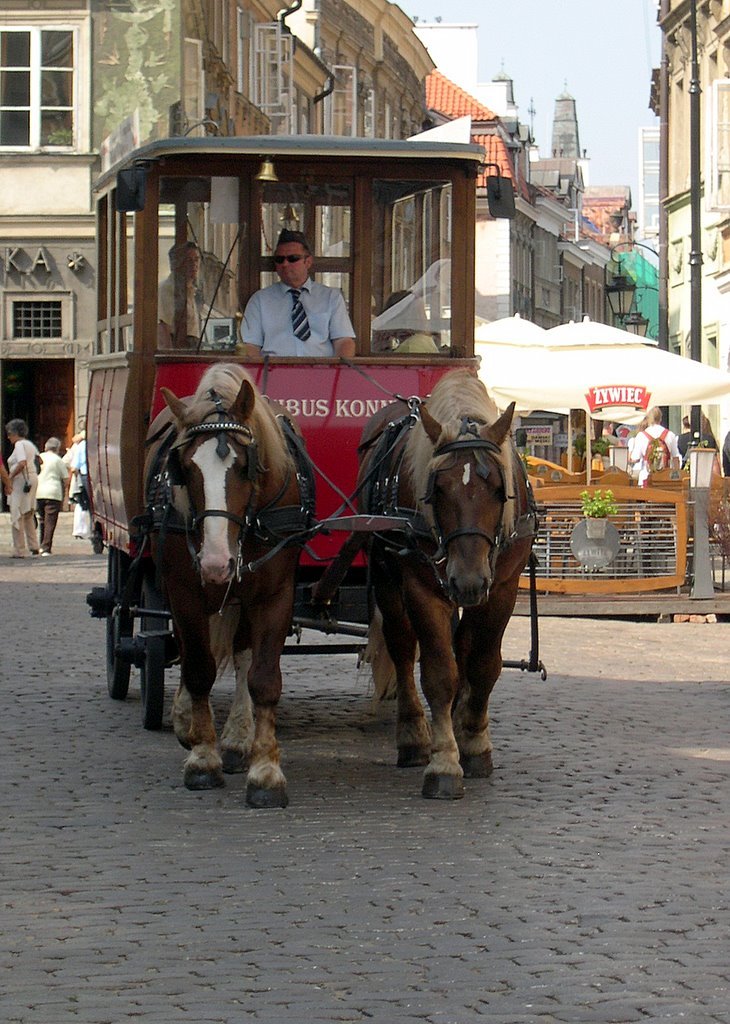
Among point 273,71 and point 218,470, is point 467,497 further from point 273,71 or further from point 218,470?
point 273,71

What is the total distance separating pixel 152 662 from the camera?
10.4m

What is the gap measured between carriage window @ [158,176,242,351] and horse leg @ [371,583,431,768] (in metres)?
1.63

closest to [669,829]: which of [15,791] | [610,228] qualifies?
[15,791]

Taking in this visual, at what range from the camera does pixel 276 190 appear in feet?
33.4

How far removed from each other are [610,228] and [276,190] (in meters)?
115

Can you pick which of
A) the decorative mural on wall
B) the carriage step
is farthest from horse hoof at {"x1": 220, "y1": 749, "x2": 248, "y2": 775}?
the decorative mural on wall

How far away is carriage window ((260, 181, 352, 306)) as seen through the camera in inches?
402

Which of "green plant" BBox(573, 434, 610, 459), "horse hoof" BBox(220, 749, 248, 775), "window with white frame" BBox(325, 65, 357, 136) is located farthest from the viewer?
"window with white frame" BBox(325, 65, 357, 136)

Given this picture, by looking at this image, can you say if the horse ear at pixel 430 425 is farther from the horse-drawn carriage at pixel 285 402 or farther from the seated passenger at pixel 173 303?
the seated passenger at pixel 173 303

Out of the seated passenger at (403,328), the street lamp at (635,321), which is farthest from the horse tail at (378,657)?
the street lamp at (635,321)

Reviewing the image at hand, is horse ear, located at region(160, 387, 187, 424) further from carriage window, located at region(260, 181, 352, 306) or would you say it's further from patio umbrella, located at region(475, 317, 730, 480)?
patio umbrella, located at region(475, 317, 730, 480)

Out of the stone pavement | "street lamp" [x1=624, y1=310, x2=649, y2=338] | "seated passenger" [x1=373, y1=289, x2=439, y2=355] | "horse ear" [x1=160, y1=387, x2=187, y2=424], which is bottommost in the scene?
the stone pavement

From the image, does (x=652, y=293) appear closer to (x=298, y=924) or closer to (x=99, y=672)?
(x=99, y=672)

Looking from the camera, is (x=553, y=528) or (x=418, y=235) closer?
(x=418, y=235)
